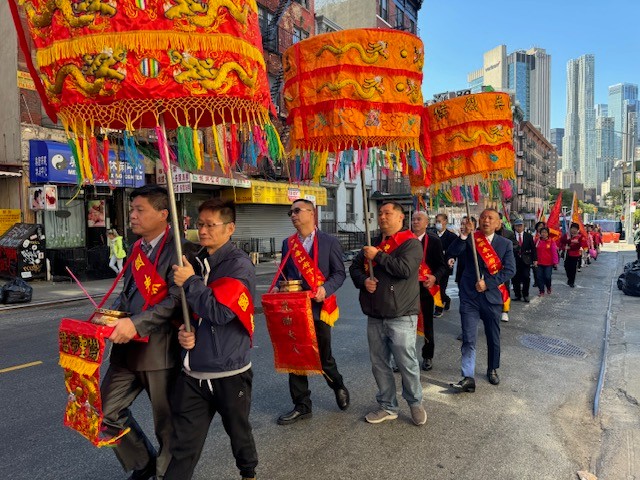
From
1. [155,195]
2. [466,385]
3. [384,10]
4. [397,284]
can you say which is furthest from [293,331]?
[384,10]

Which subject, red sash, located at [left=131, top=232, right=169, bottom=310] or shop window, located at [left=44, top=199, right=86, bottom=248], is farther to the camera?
shop window, located at [left=44, top=199, right=86, bottom=248]

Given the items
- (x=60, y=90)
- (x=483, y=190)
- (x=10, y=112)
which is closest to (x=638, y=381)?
(x=483, y=190)

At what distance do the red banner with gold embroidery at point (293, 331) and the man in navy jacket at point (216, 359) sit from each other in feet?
3.14

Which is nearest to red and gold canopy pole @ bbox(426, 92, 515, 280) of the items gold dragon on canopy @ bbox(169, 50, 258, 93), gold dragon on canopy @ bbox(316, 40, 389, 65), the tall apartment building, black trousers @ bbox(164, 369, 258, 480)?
gold dragon on canopy @ bbox(316, 40, 389, 65)

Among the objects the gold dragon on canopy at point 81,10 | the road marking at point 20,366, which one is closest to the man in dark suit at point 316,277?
the gold dragon on canopy at point 81,10

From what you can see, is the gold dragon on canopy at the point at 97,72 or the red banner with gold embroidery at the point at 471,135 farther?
the red banner with gold embroidery at the point at 471,135

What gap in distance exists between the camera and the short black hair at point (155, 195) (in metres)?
2.83

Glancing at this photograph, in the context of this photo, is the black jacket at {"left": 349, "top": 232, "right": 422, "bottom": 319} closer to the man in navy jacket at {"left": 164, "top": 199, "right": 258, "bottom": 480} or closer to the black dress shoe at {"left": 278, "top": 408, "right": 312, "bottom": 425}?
the black dress shoe at {"left": 278, "top": 408, "right": 312, "bottom": 425}

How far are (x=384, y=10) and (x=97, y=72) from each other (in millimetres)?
37579

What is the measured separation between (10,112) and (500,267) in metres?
16.6

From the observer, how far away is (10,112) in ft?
51.4

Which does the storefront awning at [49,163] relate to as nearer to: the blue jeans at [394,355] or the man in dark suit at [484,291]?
the man in dark suit at [484,291]

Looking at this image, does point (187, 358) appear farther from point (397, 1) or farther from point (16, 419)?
point (397, 1)

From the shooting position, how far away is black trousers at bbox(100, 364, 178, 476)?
→ 2.78m
